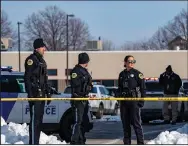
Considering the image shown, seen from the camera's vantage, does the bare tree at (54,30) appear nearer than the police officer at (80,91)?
No

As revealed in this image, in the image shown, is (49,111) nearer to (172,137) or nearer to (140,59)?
(172,137)

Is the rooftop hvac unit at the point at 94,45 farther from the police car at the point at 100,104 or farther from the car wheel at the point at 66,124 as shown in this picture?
the car wheel at the point at 66,124

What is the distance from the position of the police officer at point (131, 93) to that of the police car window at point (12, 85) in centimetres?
356

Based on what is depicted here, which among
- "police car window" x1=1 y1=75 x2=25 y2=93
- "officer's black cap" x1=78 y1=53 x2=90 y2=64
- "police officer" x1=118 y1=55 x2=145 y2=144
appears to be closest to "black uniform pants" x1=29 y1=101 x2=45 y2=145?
"officer's black cap" x1=78 y1=53 x2=90 y2=64

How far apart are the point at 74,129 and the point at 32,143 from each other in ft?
2.92

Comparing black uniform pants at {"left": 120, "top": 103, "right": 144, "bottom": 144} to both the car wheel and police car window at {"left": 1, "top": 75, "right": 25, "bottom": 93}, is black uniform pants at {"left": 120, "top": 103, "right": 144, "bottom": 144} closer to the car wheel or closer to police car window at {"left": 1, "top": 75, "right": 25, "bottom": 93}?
the car wheel

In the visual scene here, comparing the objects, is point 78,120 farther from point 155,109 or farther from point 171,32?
point 171,32

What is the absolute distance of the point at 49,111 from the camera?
12.3 m

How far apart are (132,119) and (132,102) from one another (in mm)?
341

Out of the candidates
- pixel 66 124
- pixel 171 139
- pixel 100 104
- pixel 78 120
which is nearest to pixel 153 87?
pixel 100 104

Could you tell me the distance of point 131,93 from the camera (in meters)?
9.73

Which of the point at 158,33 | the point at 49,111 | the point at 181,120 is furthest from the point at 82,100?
the point at 158,33

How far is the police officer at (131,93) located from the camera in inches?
379

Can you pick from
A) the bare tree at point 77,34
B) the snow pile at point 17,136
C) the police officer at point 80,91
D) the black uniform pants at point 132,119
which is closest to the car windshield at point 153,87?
the snow pile at point 17,136
